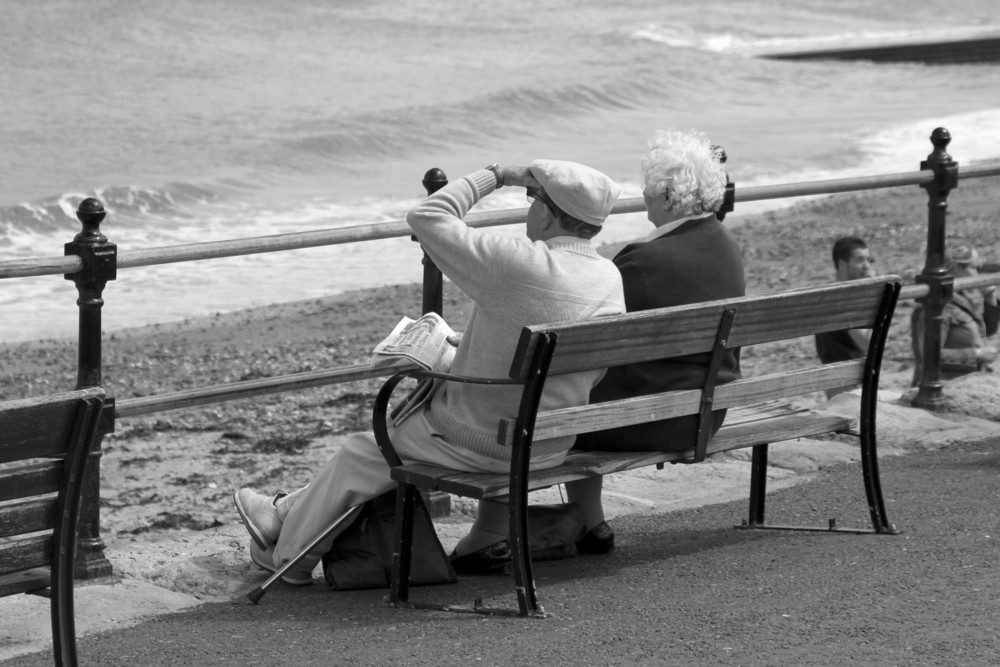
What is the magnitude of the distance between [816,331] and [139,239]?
1388 cm

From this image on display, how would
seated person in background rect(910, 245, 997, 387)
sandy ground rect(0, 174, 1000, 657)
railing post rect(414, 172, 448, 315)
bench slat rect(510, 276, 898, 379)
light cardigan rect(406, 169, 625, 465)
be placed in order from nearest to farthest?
bench slat rect(510, 276, 898, 379), light cardigan rect(406, 169, 625, 465), sandy ground rect(0, 174, 1000, 657), railing post rect(414, 172, 448, 315), seated person in background rect(910, 245, 997, 387)

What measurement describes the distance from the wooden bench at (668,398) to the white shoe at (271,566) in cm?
35

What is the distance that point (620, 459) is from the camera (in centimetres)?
394

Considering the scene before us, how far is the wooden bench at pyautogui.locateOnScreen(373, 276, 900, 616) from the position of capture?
3.59m

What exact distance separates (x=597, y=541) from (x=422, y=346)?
882 millimetres

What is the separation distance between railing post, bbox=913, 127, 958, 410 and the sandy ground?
0.82 feet

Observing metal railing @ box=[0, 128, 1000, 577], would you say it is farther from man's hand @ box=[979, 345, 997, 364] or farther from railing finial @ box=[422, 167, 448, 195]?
man's hand @ box=[979, 345, 997, 364]

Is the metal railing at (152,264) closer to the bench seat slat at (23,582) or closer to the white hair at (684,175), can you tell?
the white hair at (684,175)

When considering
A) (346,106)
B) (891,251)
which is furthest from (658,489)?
(346,106)

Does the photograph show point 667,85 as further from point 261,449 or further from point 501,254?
point 501,254

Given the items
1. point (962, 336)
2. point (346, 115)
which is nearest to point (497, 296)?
point (962, 336)

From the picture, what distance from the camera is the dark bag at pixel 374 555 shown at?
13.0 feet

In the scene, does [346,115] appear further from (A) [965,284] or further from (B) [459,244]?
(B) [459,244]

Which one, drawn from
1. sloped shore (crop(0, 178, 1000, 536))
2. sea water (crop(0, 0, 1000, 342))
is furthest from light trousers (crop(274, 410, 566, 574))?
sea water (crop(0, 0, 1000, 342))
